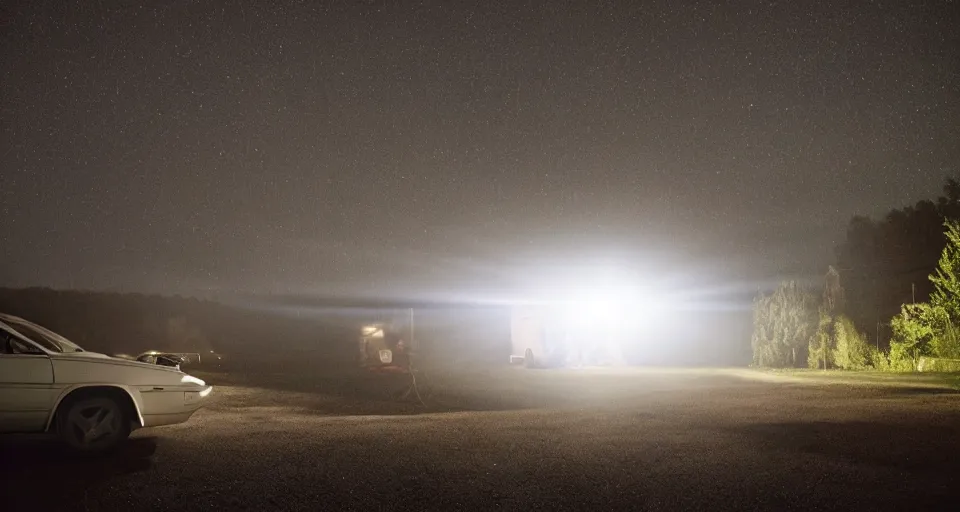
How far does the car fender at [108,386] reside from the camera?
8.94 m

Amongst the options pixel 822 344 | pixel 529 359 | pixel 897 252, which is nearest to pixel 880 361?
pixel 822 344

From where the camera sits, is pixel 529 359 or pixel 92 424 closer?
pixel 92 424

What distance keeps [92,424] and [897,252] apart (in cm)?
6014

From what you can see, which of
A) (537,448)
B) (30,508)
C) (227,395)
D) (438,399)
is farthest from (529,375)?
(30,508)

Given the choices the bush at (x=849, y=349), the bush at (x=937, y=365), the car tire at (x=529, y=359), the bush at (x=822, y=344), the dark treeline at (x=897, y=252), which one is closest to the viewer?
the bush at (x=937, y=365)

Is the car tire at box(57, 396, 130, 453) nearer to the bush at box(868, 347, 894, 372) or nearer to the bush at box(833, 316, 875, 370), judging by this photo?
the bush at box(868, 347, 894, 372)

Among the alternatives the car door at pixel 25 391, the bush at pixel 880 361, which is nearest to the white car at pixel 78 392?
the car door at pixel 25 391

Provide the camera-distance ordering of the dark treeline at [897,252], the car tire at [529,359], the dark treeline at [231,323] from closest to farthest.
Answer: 1. the car tire at [529,359]
2. the dark treeline at [897,252]
3. the dark treeline at [231,323]

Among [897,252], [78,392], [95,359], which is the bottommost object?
[78,392]

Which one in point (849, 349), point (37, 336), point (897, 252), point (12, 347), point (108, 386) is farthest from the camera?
point (897, 252)

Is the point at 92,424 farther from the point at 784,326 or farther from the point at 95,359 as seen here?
the point at 784,326

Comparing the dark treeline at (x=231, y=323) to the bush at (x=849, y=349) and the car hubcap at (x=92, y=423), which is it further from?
the car hubcap at (x=92, y=423)

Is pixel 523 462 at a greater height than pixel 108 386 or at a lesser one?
lesser

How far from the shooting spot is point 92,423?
909 cm
